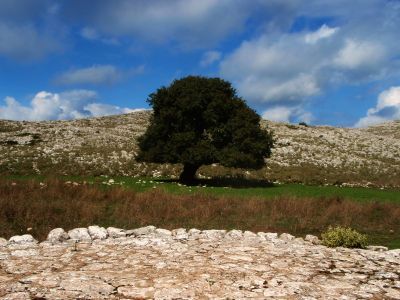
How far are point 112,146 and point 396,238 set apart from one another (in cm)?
4600

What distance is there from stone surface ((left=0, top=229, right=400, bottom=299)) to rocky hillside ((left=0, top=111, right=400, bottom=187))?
30631 millimetres

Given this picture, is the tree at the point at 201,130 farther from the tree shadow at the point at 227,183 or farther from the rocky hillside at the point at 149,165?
the rocky hillside at the point at 149,165

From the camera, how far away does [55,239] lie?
14.9m

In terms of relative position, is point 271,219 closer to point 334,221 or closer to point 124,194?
point 334,221

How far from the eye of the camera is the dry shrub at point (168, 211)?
1998cm

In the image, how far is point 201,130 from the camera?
137ft

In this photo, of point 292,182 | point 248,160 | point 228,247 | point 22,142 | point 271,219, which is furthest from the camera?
point 22,142

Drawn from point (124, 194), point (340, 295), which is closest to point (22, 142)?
point (124, 194)

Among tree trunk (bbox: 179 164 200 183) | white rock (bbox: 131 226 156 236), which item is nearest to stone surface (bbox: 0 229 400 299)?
white rock (bbox: 131 226 156 236)

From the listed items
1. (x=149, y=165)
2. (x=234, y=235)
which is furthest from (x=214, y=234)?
(x=149, y=165)

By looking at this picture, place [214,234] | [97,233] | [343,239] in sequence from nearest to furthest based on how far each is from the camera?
[97,233], [343,239], [214,234]

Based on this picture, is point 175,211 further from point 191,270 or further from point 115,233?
point 191,270

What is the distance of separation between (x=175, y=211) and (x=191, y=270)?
1136cm

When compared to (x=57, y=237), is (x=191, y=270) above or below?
below
